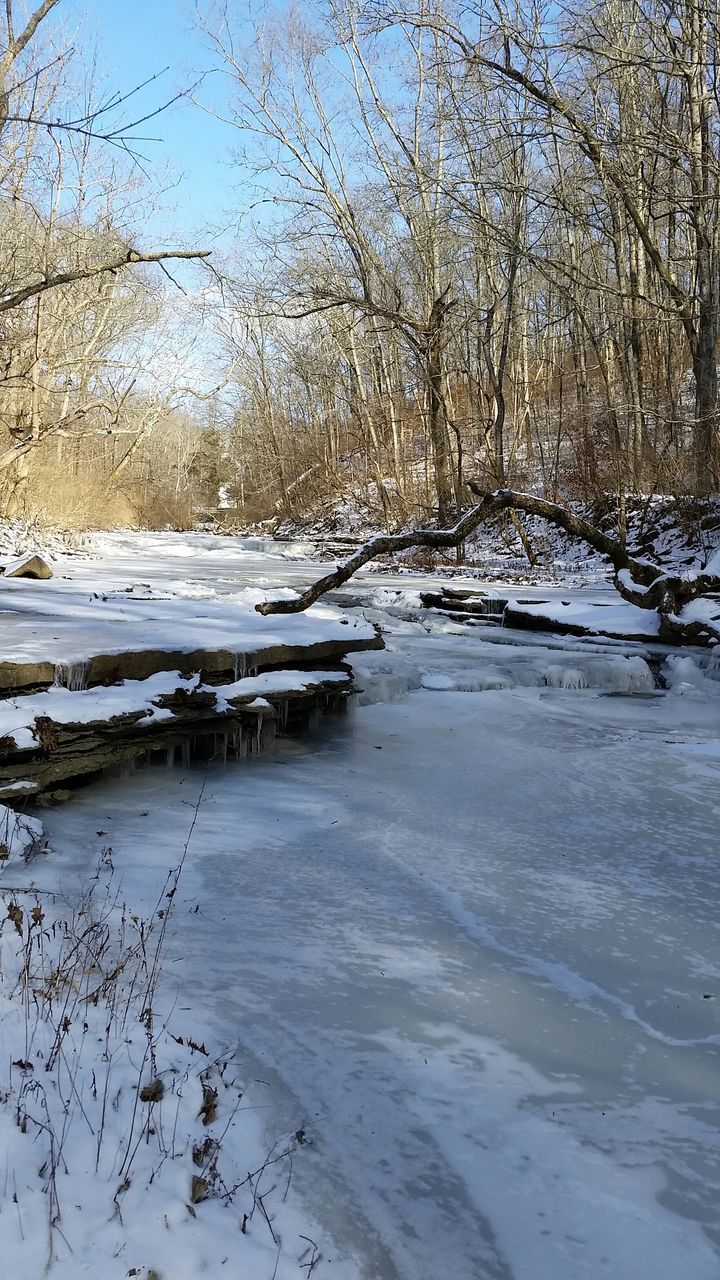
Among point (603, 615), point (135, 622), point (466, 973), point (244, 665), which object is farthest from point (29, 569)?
point (466, 973)

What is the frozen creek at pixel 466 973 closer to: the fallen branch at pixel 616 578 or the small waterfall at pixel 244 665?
the small waterfall at pixel 244 665

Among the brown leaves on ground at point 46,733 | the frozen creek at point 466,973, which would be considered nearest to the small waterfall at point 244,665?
the frozen creek at point 466,973

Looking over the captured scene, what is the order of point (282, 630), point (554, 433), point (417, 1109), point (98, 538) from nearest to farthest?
point (417, 1109)
point (282, 630)
point (98, 538)
point (554, 433)

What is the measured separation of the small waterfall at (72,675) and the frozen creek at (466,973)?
0.69 meters

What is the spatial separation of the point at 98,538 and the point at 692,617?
18.0m

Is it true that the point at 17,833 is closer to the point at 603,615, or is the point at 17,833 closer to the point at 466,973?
the point at 466,973

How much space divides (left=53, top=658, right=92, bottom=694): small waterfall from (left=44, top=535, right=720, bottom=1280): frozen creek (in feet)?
2.26

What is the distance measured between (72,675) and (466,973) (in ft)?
10.9

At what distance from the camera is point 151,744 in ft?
18.5

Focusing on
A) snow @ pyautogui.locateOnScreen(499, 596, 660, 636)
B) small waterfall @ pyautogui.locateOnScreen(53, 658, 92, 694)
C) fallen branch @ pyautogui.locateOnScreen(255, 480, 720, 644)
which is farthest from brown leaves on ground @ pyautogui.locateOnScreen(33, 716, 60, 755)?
snow @ pyautogui.locateOnScreen(499, 596, 660, 636)

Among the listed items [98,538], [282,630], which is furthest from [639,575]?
[98,538]

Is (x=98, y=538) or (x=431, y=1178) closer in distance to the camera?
(x=431, y=1178)

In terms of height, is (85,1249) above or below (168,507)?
below

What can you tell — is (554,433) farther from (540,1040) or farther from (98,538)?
(540,1040)
